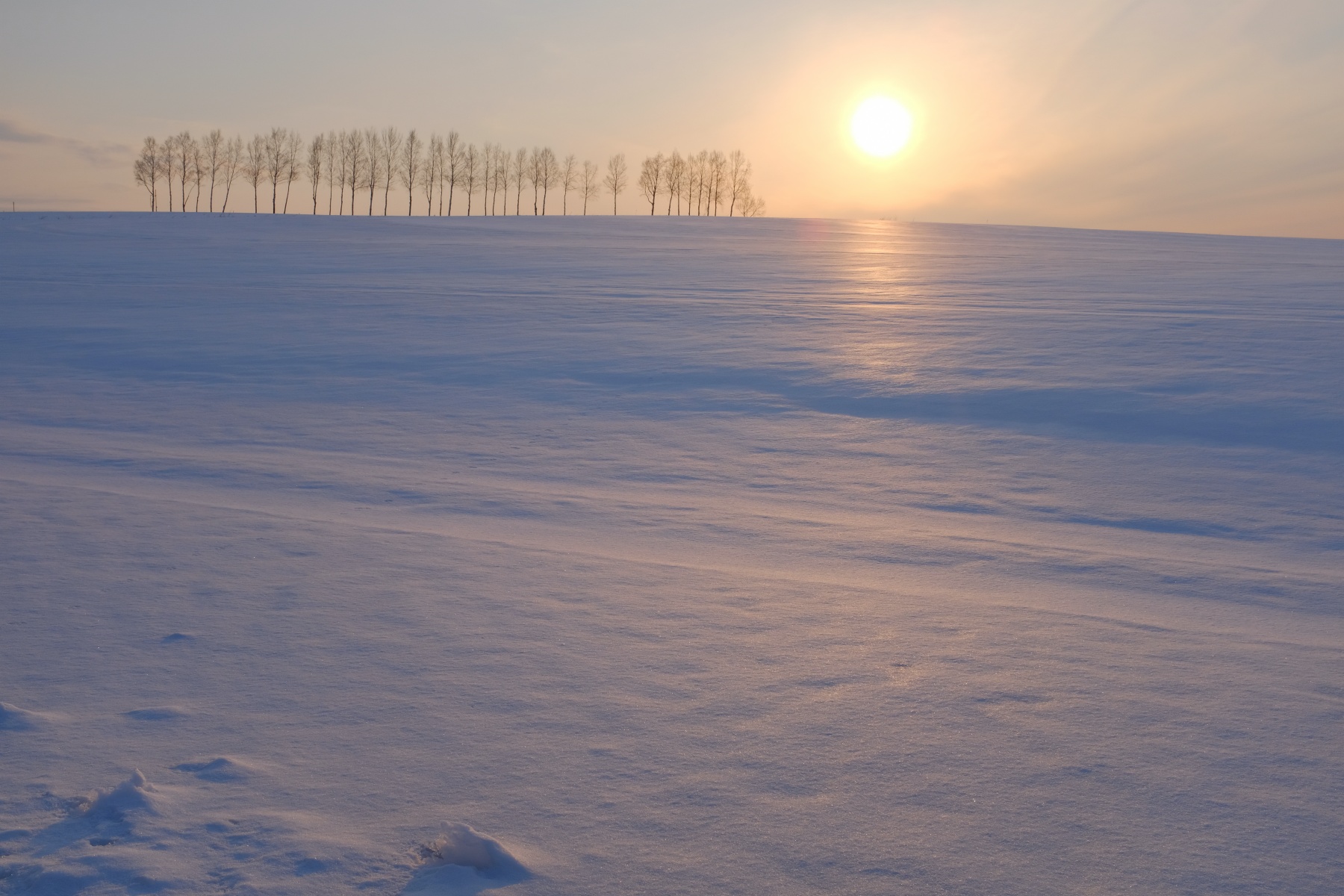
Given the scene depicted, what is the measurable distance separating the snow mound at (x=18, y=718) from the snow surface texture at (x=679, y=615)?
0.02 m

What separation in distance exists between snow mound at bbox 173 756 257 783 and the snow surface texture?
1cm

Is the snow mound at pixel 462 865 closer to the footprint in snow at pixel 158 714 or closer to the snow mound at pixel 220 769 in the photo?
the snow mound at pixel 220 769

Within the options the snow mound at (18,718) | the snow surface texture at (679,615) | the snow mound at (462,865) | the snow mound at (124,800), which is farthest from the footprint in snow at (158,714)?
the snow mound at (462,865)

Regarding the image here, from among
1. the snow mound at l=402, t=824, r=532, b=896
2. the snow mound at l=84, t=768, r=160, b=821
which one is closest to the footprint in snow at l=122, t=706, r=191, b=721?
the snow mound at l=84, t=768, r=160, b=821

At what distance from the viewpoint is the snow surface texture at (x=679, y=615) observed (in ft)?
8.73

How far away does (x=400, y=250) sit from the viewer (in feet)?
72.9

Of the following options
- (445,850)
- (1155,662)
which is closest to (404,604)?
(445,850)

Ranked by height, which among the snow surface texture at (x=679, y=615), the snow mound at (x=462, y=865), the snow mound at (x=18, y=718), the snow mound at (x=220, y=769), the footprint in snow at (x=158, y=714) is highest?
the snow surface texture at (x=679, y=615)

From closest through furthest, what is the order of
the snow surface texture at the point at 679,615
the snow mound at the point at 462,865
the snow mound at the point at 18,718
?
the snow mound at the point at 462,865
the snow surface texture at the point at 679,615
the snow mound at the point at 18,718

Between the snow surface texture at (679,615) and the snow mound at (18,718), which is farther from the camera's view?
the snow mound at (18,718)

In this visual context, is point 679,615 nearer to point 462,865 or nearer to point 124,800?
point 462,865

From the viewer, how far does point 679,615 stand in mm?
4223

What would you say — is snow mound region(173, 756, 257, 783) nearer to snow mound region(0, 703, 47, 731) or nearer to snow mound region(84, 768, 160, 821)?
snow mound region(84, 768, 160, 821)

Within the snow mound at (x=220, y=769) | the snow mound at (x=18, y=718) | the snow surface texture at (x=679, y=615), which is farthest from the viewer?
the snow mound at (x=18, y=718)
